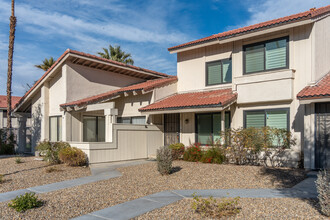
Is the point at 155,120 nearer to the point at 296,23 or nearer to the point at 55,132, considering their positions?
the point at 55,132

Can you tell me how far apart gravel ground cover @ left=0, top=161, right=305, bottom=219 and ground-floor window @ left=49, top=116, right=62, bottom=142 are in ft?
25.4

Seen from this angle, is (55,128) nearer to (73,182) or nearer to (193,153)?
(73,182)

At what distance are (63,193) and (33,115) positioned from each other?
44.8ft

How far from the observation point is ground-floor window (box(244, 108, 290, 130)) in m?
12.0

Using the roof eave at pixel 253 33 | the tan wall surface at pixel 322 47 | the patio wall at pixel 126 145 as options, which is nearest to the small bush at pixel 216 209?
the patio wall at pixel 126 145

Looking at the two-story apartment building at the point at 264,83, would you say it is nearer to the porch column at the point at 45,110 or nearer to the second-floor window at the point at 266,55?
the second-floor window at the point at 266,55

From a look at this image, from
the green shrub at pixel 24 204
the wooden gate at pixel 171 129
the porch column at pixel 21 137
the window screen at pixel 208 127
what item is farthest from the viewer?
the porch column at pixel 21 137

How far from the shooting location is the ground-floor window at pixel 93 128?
17.2 meters

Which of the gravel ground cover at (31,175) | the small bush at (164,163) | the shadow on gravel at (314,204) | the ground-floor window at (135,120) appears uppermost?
the ground-floor window at (135,120)

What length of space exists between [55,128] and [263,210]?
15.0m

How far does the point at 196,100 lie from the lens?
13.8 meters

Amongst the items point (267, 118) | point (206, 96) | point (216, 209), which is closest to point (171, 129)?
point (206, 96)

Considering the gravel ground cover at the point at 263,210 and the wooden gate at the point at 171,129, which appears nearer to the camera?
the gravel ground cover at the point at 263,210

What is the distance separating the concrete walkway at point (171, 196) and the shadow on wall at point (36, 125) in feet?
47.0
